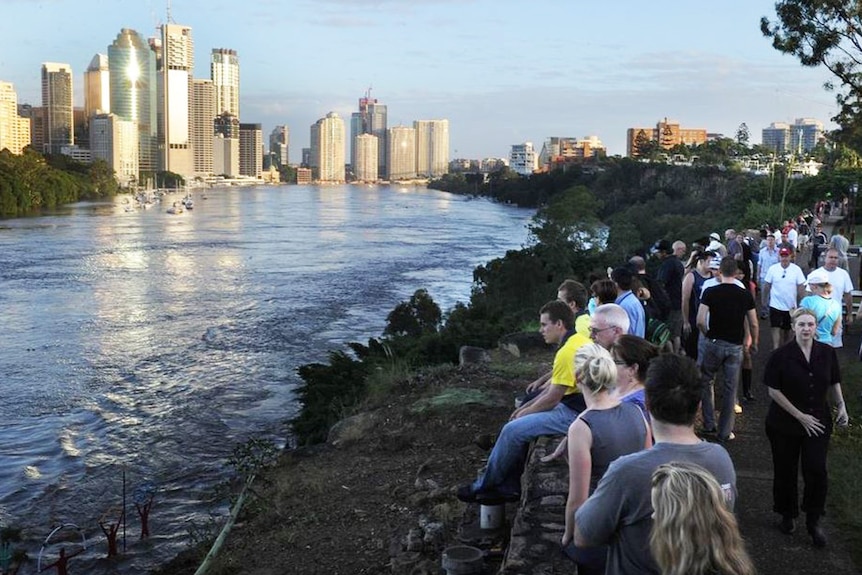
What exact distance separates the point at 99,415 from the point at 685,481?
1888cm

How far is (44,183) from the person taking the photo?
3954 inches

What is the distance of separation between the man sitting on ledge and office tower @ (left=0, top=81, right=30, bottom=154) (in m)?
188

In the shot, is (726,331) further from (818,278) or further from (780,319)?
(780,319)

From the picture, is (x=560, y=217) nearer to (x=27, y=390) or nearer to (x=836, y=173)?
(x=836, y=173)

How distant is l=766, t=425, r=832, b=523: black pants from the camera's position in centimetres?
560

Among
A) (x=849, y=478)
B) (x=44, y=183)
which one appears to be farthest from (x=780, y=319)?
(x=44, y=183)

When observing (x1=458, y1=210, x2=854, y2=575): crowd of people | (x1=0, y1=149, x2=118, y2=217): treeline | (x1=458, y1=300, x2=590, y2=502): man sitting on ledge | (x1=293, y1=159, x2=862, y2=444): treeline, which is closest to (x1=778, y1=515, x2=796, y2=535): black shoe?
(x1=458, y1=210, x2=854, y2=575): crowd of people

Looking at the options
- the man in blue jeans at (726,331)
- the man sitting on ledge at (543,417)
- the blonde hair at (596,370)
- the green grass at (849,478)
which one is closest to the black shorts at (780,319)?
the green grass at (849,478)

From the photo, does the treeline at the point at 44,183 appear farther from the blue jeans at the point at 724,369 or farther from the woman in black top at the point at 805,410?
the woman in black top at the point at 805,410

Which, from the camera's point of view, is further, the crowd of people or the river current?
the river current

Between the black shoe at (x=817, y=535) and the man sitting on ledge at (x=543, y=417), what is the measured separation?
5.85 ft

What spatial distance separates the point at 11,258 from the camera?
48.8m

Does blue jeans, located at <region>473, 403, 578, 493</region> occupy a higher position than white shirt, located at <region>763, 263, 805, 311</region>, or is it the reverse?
A: white shirt, located at <region>763, 263, 805, 311</region>

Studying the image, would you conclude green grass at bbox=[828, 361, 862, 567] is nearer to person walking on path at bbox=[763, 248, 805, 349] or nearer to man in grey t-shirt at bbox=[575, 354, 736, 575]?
person walking on path at bbox=[763, 248, 805, 349]
